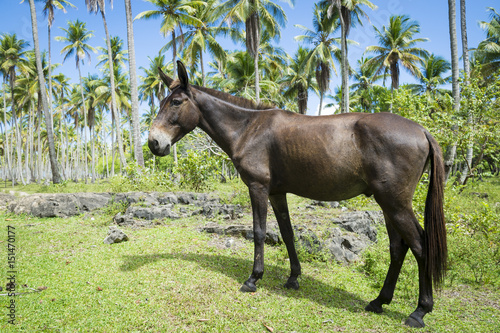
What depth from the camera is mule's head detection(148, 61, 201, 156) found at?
12.2 ft

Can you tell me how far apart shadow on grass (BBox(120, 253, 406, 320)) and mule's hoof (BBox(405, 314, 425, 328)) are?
7.6 inches

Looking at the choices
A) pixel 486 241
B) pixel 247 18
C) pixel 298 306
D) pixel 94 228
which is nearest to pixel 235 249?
pixel 298 306

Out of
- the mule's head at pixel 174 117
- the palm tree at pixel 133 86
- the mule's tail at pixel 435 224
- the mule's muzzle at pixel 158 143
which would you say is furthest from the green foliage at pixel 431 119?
the palm tree at pixel 133 86

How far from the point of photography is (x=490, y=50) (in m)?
27.0

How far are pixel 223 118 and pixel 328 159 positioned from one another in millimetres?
1578

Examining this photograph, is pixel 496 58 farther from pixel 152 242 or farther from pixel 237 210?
pixel 152 242

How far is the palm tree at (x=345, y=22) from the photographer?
20609 millimetres

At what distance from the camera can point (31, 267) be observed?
4488 mm

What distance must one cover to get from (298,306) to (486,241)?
182 inches

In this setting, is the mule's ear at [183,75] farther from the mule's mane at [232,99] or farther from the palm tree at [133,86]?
the palm tree at [133,86]

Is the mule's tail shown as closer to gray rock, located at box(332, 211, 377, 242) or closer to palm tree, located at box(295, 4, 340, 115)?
gray rock, located at box(332, 211, 377, 242)

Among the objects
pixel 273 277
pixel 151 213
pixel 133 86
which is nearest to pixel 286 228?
pixel 273 277

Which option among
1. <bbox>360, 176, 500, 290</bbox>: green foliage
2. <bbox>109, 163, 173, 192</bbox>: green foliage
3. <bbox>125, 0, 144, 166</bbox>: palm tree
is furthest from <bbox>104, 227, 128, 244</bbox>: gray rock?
<bbox>125, 0, 144, 166</bbox>: palm tree

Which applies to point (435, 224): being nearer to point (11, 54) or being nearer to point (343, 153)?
point (343, 153)
